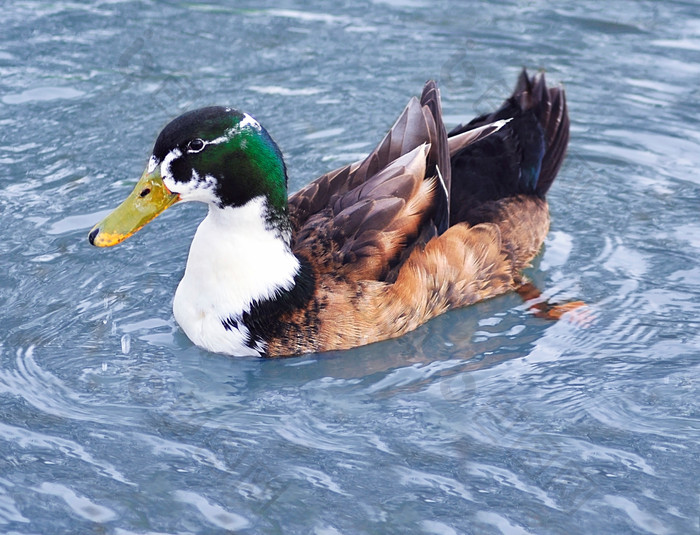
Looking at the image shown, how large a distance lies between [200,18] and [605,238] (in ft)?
17.1

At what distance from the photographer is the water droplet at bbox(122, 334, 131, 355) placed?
645 centimetres

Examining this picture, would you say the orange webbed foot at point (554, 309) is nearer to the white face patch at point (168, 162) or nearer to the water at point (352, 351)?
the water at point (352, 351)

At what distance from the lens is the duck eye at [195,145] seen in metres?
5.88

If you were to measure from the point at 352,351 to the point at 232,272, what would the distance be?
85 cm

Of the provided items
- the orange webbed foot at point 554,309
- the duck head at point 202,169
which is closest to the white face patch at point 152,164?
the duck head at point 202,169

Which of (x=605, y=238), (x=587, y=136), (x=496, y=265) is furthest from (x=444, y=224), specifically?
Result: (x=587, y=136)

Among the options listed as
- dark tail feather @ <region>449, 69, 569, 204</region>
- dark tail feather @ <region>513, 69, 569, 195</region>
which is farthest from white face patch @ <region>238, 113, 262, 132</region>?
dark tail feather @ <region>513, 69, 569, 195</region>

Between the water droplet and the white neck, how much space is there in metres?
0.42

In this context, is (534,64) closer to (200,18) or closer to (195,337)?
(200,18)

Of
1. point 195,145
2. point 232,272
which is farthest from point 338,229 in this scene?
point 195,145

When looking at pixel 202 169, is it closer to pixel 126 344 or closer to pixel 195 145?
pixel 195 145

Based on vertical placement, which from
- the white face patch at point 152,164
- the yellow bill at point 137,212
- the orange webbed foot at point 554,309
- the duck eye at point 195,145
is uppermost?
the duck eye at point 195,145

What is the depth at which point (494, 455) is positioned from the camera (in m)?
5.49

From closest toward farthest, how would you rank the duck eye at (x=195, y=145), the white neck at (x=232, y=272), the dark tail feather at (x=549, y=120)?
the duck eye at (x=195, y=145), the white neck at (x=232, y=272), the dark tail feather at (x=549, y=120)
